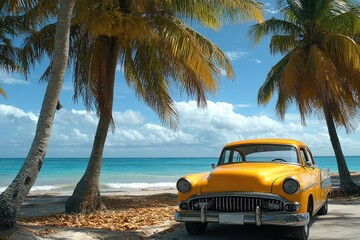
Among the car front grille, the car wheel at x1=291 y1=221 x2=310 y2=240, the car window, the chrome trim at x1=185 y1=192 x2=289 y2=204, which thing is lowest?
the car wheel at x1=291 y1=221 x2=310 y2=240

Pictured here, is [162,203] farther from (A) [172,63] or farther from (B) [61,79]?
(B) [61,79]

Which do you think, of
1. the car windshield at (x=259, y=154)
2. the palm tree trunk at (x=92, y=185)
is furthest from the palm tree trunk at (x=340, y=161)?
the palm tree trunk at (x=92, y=185)

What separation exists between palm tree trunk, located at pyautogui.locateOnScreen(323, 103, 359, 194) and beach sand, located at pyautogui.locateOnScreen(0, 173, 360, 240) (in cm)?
117

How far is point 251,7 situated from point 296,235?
21.2 ft

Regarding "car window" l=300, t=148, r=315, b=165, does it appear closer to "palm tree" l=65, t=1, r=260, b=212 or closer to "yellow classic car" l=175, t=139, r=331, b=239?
"yellow classic car" l=175, t=139, r=331, b=239

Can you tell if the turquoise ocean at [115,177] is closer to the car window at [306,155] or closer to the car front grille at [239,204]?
the car window at [306,155]

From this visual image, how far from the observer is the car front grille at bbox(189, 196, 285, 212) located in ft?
20.9

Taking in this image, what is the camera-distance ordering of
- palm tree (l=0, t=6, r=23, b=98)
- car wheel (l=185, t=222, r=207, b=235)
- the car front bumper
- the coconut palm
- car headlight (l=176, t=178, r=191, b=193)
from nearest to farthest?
the car front bumper < car headlight (l=176, t=178, r=191, b=193) < car wheel (l=185, t=222, r=207, b=235) < the coconut palm < palm tree (l=0, t=6, r=23, b=98)

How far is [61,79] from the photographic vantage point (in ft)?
24.6

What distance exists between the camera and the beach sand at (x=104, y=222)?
700cm

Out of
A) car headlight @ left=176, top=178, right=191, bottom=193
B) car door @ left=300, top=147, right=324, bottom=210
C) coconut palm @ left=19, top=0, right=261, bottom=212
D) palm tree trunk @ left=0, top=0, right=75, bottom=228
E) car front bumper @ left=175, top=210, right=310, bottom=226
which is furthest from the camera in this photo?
coconut palm @ left=19, top=0, right=261, bottom=212

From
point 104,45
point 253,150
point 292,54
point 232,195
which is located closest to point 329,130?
point 292,54

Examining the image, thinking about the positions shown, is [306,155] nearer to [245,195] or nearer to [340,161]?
[245,195]

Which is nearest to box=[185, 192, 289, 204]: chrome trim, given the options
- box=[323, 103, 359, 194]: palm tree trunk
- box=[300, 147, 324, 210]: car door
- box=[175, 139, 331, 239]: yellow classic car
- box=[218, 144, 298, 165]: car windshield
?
box=[175, 139, 331, 239]: yellow classic car
